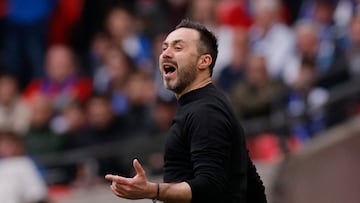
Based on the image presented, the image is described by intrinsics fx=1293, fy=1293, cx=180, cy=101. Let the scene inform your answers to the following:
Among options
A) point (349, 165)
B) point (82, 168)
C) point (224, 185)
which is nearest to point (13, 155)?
point (82, 168)

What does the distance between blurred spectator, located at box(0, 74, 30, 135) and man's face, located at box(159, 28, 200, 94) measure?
690 centimetres

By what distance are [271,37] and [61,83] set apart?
2.50 meters

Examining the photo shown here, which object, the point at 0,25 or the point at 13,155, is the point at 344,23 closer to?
the point at 13,155

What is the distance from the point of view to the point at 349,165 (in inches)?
450

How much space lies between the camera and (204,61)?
6504 mm

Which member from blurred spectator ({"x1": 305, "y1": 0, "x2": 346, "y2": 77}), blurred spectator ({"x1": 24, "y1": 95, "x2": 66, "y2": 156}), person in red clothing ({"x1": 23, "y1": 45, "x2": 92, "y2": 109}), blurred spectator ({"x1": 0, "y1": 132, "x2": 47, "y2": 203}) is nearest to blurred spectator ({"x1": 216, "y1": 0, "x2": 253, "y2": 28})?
blurred spectator ({"x1": 305, "y1": 0, "x2": 346, "y2": 77})

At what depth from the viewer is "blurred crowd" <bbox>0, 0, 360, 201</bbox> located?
38.2 feet

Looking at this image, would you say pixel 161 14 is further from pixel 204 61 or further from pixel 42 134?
pixel 204 61

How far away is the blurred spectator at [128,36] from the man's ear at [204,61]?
23.9 ft

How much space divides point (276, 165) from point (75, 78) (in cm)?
327

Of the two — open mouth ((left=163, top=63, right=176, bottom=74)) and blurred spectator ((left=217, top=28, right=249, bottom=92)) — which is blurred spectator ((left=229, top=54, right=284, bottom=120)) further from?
open mouth ((left=163, top=63, right=176, bottom=74))

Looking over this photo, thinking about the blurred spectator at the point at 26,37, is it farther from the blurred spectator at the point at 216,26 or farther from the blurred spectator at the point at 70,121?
the blurred spectator at the point at 216,26

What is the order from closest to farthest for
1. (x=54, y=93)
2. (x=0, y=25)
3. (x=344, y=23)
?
(x=344, y=23), (x=54, y=93), (x=0, y=25)

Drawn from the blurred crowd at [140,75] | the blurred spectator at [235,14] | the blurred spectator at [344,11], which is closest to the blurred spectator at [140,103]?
the blurred crowd at [140,75]
